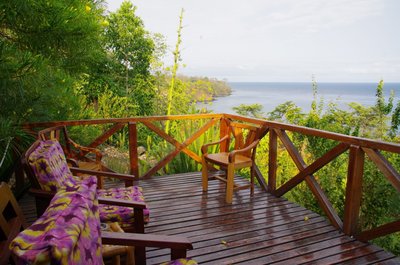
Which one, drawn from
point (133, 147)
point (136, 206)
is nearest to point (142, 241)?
point (136, 206)

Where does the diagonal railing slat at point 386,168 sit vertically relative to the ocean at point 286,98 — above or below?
above

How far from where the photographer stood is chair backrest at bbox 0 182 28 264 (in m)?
1.52

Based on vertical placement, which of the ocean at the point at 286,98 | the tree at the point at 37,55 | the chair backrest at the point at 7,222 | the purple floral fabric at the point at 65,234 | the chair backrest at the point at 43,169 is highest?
the tree at the point at 37,55

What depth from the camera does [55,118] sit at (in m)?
4.02

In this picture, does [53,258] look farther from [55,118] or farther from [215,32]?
[215,32]

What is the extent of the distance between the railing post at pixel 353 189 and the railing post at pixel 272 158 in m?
1.08

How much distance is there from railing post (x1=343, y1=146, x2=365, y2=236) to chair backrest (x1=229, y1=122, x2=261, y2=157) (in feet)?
4.22

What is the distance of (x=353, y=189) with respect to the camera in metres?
2.71

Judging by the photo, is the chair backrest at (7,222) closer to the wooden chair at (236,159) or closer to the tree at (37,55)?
the tree at (37,55)

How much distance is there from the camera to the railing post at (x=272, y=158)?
3705 millimetres

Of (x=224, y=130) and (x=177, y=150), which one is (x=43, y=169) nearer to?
(x=177, y=150)

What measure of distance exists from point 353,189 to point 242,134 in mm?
1802

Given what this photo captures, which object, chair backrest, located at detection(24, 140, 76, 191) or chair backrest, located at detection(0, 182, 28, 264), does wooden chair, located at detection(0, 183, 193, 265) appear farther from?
chair backrest, located at detection(24, 140, 76, 191)

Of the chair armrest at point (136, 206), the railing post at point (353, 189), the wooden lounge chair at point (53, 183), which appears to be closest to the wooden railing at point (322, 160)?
the railing post at point (353, 189)
